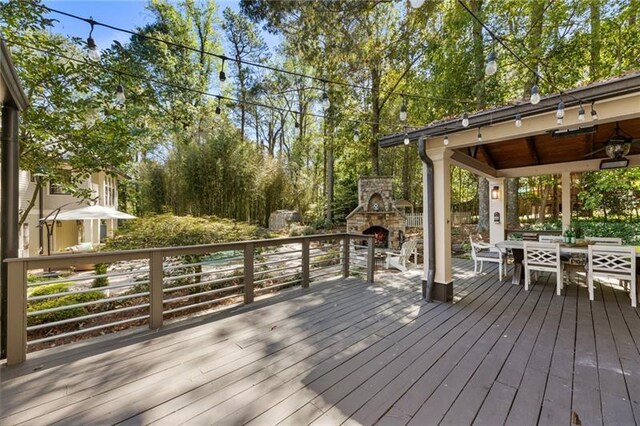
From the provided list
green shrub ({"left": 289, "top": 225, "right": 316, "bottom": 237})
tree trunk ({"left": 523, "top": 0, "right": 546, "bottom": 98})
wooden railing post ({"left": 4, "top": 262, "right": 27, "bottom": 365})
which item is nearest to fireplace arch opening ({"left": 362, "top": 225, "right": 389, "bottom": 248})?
green shrub ({"left": 289, "top": 225, "right": 316, "bottom": 237})

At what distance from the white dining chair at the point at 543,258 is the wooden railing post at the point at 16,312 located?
572cm

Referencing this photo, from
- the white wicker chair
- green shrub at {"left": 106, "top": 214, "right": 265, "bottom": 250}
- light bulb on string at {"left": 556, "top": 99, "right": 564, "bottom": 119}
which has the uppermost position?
light bulb on string at {"left": 556, "top": 99, "right": 564, "bottom": 119}

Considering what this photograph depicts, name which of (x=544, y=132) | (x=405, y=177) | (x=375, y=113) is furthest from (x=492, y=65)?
(x=405, y=177)

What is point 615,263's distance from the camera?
358 cm

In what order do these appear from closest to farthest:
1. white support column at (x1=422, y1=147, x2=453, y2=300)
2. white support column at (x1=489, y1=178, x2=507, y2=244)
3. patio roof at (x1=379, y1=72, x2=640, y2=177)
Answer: patio roof at (x1=379, y1=72, x2=640, y2=177) < white support column at (x1=422, y1=147, x2=453, y2=300) < white support column at (x1=489, y1=178, x2=507, y2=244)

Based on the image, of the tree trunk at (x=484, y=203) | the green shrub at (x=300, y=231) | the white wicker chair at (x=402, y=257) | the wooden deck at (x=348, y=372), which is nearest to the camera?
the wooden deck at (x=348, y=372)

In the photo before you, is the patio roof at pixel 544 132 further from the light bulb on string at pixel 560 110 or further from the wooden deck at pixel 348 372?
the wooden deck at pixel 348 372

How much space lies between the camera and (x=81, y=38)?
13.9 feet

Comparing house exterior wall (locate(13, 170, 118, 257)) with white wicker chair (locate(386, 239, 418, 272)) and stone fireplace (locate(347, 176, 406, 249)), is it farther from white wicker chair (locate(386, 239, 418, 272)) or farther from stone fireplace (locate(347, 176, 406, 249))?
stone fireplace (locate(347, 176, 406, 249))

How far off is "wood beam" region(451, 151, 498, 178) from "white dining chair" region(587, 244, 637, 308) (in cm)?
196

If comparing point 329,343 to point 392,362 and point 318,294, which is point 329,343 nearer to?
point 392,362

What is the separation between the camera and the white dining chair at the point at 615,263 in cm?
Result: 340

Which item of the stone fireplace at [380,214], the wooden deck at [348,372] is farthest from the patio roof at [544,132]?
the stone fireplace at [380,214]

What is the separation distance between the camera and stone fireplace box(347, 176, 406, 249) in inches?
381
